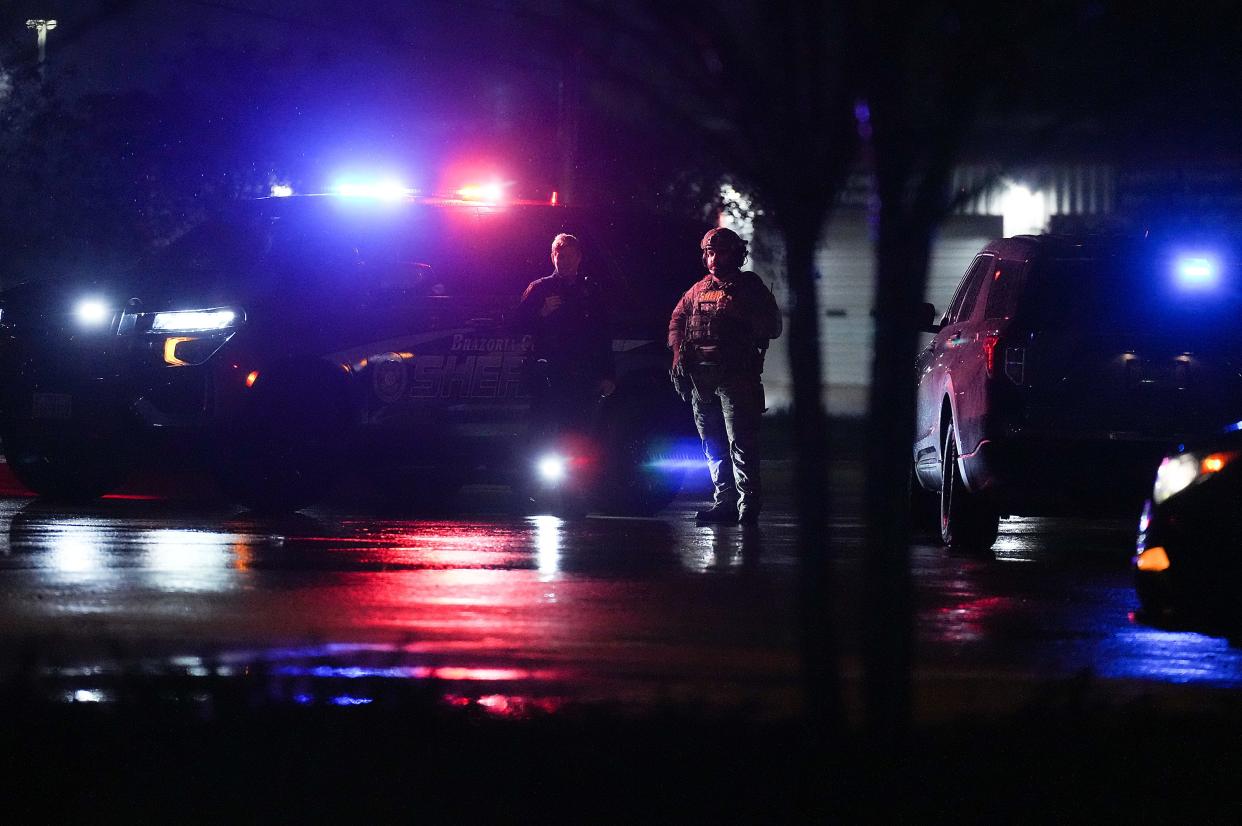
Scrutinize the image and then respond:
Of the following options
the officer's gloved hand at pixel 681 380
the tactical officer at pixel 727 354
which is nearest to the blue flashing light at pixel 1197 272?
the tactical officer at pixel 727 354

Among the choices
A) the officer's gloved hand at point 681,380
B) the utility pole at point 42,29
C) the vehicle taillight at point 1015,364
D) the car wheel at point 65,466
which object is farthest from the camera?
the car wheel at point 65,466

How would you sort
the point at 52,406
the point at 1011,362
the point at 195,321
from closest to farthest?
the point at 1011,362, the point at 195,321, the point at 52,406

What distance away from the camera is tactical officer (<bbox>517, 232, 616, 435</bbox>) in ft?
45.4

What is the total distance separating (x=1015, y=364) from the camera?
11.4 m

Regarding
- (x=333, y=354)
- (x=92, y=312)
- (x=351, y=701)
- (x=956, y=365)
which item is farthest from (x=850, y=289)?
(x=351, y=701)

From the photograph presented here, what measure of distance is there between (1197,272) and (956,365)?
4.87ft

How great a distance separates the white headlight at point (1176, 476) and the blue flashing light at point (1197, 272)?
11.3 feet

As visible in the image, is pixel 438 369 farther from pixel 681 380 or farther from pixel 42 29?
pixel 42 29

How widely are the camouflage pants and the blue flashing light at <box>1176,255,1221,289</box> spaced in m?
2.99

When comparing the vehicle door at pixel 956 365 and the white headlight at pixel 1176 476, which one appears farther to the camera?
the vehicle door at pixel 956 365

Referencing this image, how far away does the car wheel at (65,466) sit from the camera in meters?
14.7

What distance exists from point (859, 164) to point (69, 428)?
30.0ft

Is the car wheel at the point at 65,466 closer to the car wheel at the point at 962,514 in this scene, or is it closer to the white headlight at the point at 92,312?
the white headlight at the point at 92,312

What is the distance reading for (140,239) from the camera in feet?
106
